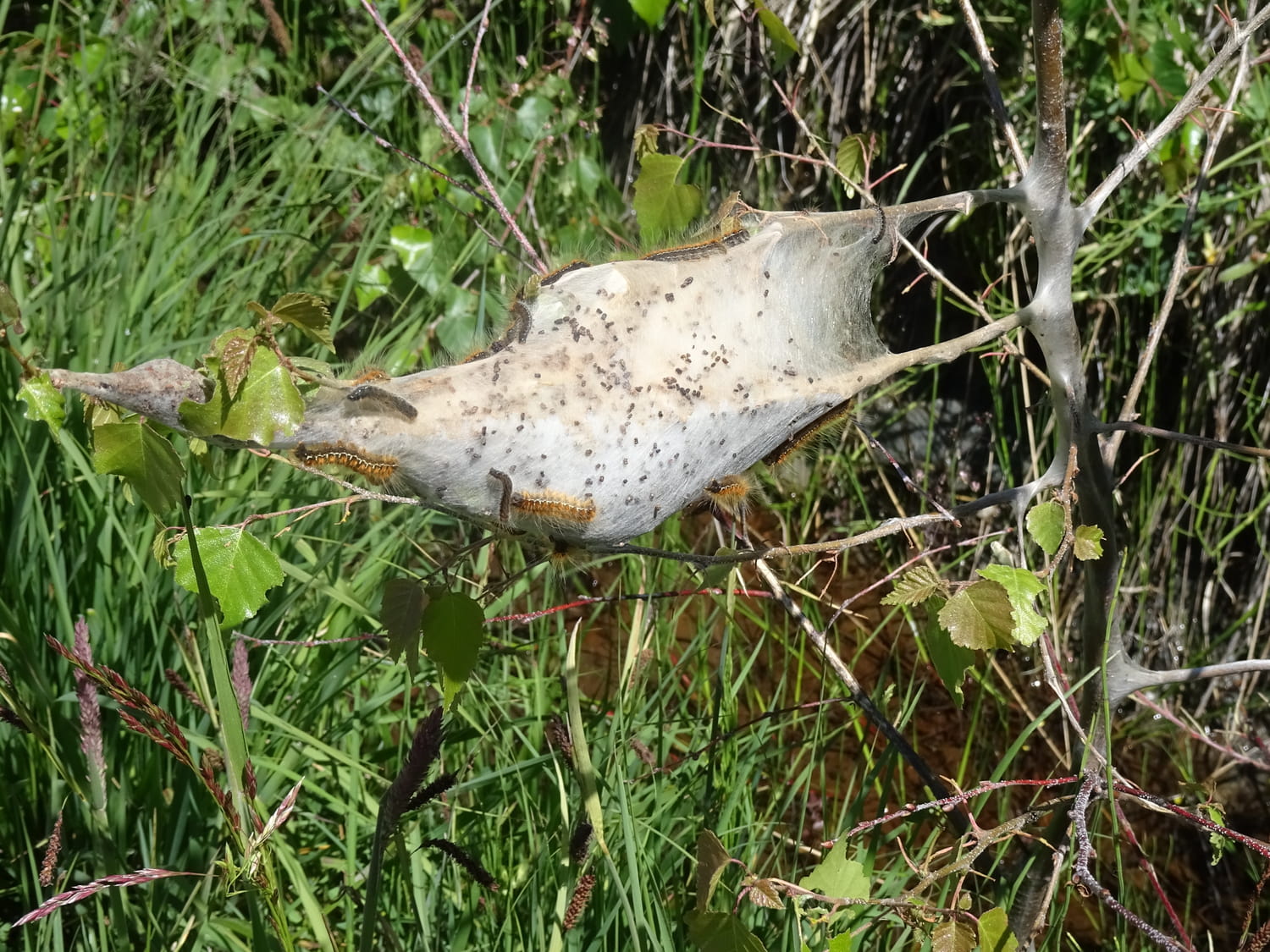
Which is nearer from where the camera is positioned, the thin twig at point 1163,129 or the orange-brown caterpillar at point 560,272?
the orange-brown caterpillar at point 560,272

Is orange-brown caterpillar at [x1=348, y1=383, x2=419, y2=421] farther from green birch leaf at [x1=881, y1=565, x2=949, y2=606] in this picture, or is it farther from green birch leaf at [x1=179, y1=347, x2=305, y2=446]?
green birch leaf at [x1=881, y1=565, x2=949, y2=606]

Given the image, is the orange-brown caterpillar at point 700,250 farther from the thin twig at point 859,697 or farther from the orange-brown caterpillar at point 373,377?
the thin twig at point 859,697

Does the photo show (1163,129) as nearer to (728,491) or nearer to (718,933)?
(728,491)

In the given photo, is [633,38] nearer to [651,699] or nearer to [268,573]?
[651,699]

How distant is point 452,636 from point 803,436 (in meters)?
0.40

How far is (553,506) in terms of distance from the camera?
2.94 feet

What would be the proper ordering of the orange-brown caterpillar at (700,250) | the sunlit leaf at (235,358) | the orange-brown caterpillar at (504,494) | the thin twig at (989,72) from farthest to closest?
the thin twig at (989,72) → the orange-brown caterpillar at (700,250) → the orange-brown caterpillar at (504,494) → the sunlit leaf at (235,358)

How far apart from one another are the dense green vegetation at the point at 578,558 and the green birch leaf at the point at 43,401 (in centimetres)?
17

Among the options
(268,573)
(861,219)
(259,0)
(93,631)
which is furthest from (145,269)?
(861,219)

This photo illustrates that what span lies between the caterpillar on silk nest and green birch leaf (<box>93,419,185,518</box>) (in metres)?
0.11

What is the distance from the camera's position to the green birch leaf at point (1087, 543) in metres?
1.12

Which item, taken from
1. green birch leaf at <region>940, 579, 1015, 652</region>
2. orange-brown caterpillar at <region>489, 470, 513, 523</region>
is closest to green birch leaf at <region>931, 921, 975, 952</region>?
green birch leaf at <region>940, 579, 1015, 652</region>

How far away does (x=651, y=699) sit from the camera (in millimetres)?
2125

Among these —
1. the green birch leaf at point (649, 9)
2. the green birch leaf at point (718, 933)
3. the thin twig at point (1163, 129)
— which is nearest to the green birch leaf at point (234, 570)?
the green birch leaf at point (718, 933)
